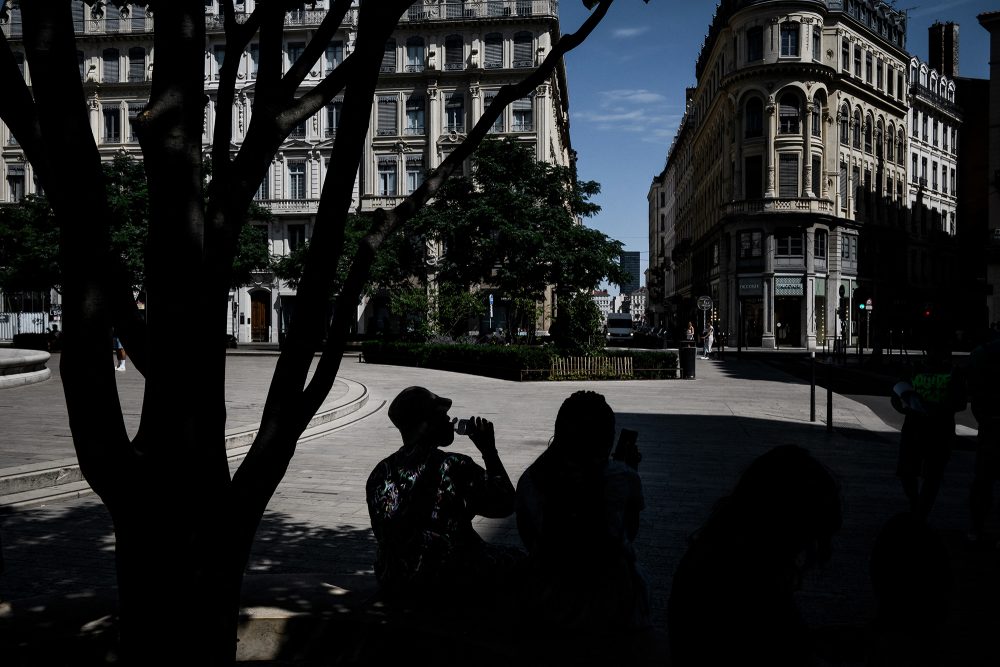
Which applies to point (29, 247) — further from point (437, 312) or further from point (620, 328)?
point (620, 328)

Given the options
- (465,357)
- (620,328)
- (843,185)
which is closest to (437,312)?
(465,357)

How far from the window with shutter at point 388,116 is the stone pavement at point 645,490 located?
3407cm

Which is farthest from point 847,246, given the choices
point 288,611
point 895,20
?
point 288,611

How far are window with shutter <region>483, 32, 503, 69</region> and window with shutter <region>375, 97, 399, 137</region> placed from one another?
6.01m

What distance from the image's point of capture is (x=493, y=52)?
156 feet

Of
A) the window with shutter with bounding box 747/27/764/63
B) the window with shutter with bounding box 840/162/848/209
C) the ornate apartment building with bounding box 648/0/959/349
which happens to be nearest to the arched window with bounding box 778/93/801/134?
the ornate apartment building with bounding box 648/0/959/349

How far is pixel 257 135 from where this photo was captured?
294 cm

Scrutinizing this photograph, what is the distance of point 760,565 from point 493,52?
48.6m

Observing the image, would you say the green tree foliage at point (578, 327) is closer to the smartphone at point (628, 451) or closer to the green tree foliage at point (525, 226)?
the green tree foliage at point (525, 226)

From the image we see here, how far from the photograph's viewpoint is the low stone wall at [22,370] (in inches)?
674

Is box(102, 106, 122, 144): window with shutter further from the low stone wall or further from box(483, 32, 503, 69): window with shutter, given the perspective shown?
the low stone wall

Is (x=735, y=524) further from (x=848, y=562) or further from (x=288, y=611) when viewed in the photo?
(x=848, y=562)

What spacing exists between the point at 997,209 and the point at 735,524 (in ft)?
153

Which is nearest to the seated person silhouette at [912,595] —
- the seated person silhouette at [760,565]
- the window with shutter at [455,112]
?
the seated person silhouette at [760,565]
